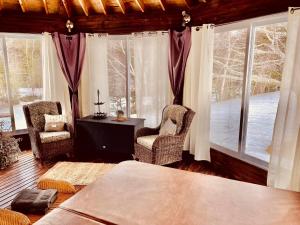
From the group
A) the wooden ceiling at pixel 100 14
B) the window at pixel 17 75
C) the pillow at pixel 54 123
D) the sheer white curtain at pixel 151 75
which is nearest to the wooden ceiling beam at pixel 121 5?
the wooden ceiling at pixel 100 14

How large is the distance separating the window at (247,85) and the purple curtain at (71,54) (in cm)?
255

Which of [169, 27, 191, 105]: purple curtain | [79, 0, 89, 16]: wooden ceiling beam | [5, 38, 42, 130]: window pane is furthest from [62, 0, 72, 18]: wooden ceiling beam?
[169, 27, 191, 105]: purple curtain

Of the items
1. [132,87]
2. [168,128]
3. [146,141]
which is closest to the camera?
[146,141]

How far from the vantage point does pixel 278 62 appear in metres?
3.27

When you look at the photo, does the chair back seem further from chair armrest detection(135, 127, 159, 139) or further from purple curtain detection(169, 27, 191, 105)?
purple curtain detection(169, 27, 191, 105)

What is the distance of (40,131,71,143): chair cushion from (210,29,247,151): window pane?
8.29ft

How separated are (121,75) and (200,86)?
1837mm

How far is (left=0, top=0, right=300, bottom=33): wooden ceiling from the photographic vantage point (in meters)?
4.38

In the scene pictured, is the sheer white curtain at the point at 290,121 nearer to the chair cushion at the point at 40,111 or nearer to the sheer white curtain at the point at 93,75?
the sheer white curtain at the point at 93,75

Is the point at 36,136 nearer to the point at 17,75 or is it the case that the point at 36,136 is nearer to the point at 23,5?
the point at 17,75

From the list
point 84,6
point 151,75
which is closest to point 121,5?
point 84,6

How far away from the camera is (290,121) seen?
2.71 meters

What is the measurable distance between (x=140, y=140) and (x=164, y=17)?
7.39 ft

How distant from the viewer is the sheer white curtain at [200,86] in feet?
13.1
